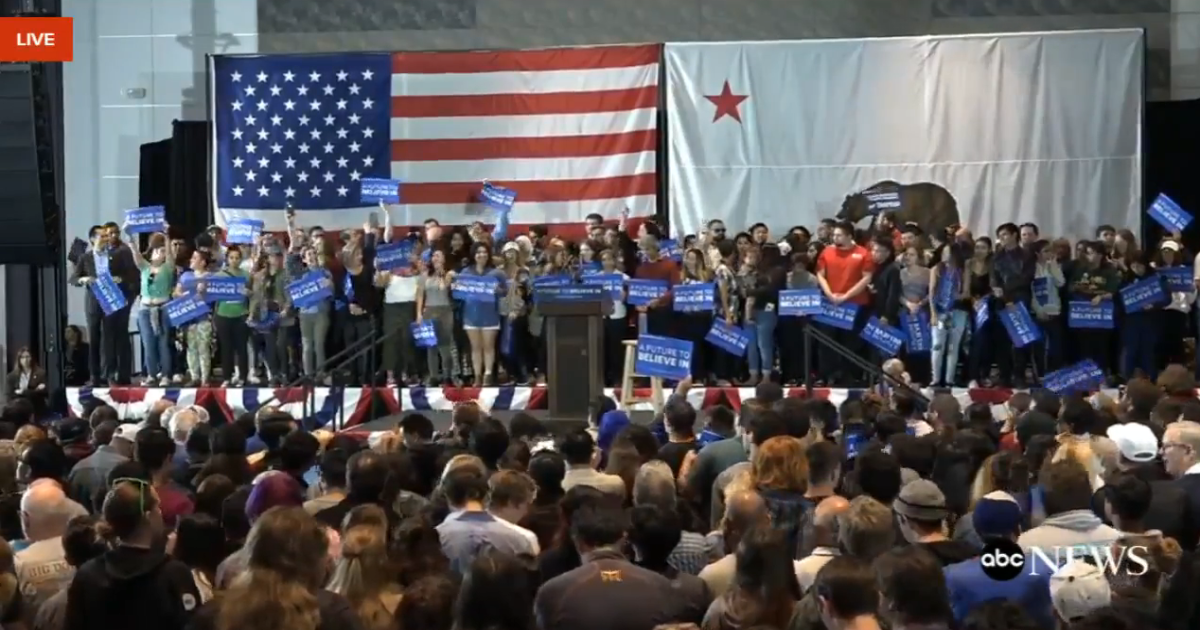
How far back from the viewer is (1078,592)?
5.06 meters

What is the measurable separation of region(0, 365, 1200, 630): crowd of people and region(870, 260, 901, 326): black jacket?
778 cm

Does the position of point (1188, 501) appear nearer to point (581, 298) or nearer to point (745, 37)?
point (581, 298)

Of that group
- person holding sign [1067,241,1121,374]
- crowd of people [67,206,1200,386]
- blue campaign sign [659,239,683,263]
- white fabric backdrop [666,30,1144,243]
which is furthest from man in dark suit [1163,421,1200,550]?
white fabric backdrop [666,30,1144,243]

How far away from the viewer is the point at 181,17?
2188 cm

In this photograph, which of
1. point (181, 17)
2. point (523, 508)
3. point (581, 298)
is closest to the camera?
point (523, 508)

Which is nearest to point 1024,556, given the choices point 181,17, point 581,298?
point 581,298

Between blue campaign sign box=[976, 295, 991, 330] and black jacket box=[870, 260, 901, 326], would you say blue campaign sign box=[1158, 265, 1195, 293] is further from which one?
black jacket box=[870, 260, 901, 326]

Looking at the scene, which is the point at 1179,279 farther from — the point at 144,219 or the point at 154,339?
the point at 144,219

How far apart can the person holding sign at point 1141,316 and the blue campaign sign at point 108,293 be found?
10761 mm

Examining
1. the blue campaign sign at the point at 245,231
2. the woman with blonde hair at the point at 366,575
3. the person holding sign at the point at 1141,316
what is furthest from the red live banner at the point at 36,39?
the woman with blonde hair at the point at 366,575

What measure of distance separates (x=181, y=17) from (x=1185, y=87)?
13.3m

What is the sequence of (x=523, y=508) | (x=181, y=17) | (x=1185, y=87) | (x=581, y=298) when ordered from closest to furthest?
(x=523, y=508) < (x=581, y=298) < (x=1185, y=87) < (x=181, y=17)

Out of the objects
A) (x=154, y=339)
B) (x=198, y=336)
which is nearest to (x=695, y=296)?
(x=198, y=336)

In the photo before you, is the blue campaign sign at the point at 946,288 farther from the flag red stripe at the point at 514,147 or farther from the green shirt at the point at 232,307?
the green shirt at the point at 232,307
